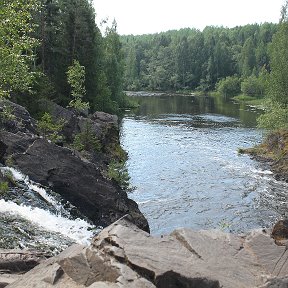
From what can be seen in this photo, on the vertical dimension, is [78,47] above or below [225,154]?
above

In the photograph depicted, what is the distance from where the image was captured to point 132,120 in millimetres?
73438

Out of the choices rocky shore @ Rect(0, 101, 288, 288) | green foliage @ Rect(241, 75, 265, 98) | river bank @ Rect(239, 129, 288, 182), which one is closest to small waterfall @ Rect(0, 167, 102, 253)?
rocky shore @ Rect(0, 101, 288, 288)

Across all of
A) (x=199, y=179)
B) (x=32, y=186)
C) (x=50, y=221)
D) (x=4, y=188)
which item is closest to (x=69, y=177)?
(x=32, y=186)

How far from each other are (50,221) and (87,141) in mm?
21326

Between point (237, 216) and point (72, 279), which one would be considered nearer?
point (72, 279)

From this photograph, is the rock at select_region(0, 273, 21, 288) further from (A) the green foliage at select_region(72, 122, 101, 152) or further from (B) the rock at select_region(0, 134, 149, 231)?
(A) the green foliage at select_region(72, 122, 101, 152)

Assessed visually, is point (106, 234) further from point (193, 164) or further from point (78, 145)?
point (193, 164)

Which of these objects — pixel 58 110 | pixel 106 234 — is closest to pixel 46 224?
pixel 106 234

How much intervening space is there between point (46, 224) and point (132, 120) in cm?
5695

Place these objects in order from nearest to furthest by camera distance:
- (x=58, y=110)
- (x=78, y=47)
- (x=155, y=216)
→ (x=155, y=216) → (x=58, y=110) → (x=78, y=47)

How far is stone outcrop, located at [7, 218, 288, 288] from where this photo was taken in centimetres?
838

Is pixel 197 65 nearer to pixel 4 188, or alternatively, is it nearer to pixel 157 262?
pixel 4 188

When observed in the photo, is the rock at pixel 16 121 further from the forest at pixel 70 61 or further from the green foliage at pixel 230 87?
the green foliage at pixel 230 87

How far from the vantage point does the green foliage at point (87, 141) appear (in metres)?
37.0
